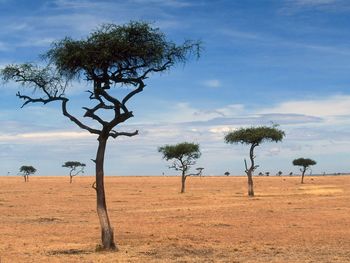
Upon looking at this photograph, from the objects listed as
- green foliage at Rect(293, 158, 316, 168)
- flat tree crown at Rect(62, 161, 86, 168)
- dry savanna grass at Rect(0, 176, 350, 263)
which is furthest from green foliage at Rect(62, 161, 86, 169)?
dry savanna grass at Rect(0, 176, 350, 263)

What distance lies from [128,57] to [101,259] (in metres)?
6.69

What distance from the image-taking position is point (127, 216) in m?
34.9

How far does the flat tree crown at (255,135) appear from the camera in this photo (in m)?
62.3

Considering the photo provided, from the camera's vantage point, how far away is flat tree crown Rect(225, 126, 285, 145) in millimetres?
62312

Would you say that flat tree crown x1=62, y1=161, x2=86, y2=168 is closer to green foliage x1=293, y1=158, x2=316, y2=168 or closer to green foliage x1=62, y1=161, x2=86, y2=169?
green foliage x1=62, y1=161, x2=86, y2=169

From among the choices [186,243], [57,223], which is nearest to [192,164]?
[57,223]

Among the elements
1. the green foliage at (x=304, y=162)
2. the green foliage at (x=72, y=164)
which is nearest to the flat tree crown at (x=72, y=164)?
the green foliage at (x=72, y=164)

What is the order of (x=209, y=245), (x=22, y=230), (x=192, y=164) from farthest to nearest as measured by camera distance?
(x=192, y=164), (x=22, y=230), (x=209, y=245)

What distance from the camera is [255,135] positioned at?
61.8m

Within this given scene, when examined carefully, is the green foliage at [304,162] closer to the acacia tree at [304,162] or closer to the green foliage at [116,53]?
the acacia tree at [304,162]

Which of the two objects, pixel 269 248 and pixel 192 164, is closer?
pixel 269 248

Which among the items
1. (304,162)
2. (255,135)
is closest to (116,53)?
(255,135)

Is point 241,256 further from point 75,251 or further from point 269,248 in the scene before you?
point 75,251

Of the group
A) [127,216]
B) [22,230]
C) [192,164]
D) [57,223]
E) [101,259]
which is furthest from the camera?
[192,164]
